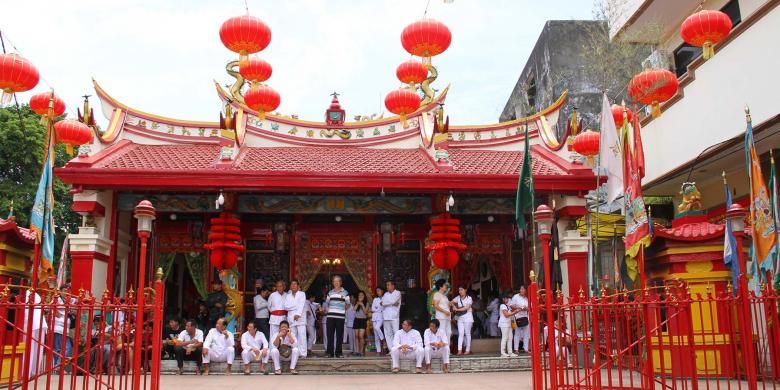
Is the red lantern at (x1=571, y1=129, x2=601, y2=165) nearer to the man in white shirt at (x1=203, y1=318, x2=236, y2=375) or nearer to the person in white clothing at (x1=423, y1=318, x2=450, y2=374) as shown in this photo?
the person in white clothing at (x1=423, y1=318, x2=450, y2=374)

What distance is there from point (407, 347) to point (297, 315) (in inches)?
83.7

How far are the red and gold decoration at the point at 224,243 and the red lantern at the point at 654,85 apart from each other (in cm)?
775

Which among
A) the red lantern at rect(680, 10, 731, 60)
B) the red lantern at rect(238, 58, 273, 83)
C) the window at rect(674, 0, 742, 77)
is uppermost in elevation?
the window at rect(674, 0, 742, 77)

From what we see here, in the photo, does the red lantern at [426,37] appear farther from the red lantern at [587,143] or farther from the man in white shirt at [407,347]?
the man in white shirt at [407,347]

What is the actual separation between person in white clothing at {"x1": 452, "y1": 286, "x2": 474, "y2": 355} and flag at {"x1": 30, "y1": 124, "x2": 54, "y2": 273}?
7182 millimetres

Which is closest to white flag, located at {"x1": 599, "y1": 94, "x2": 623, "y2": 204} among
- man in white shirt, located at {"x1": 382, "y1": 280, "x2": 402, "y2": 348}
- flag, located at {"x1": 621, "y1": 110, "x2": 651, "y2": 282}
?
flag, located at {"x1": 621, "y1": 110, "x2": 651, "y2": 282}

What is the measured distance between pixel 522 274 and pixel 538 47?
51.1ft

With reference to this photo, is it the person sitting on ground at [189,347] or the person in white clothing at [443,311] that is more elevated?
the person in white clothing at [443,311]

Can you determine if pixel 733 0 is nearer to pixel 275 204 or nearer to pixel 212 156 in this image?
pixel 275 204

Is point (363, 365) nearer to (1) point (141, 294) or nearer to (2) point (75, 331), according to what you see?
(1) point (141, 294)

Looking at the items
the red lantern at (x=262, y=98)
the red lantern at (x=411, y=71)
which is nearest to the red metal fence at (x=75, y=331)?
the red lantern at (x=262, y=98)

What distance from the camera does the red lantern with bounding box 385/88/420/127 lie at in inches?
568

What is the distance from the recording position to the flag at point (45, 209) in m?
9.13

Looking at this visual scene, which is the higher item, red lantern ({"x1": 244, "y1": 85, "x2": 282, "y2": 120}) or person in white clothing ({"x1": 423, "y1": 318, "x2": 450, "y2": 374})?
red lantern ({"x1": 244, "y1": 85, "x2": 282, "y2": 120})
